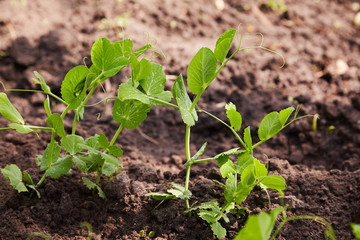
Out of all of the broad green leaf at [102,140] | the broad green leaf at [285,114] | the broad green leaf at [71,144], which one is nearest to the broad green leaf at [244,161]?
the broad green leaf at [285,114]

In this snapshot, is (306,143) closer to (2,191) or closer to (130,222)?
(130,222)

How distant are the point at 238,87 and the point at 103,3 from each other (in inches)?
56.7

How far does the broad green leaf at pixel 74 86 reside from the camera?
146 centimetres

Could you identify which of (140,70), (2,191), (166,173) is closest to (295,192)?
(166,173)

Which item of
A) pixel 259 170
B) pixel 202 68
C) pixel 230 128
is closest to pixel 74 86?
pixel 202 68

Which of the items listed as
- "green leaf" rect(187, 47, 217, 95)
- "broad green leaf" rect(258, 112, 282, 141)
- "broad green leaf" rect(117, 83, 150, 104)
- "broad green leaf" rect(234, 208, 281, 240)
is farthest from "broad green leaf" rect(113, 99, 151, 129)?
"broad green leaf" rect(234, 208, 281, 240)

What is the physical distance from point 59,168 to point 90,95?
328mm

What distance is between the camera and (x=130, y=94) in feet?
4.62

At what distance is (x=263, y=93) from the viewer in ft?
9.00

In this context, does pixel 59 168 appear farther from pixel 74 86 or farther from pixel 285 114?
pixel 285 114

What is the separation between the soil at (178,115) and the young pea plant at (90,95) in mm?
163

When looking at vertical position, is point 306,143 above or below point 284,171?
below

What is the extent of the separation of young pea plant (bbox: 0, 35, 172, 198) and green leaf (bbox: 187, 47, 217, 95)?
120 mm

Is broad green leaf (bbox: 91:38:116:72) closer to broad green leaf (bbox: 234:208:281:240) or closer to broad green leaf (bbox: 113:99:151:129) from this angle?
broad green leaf (bbox: 113:99:151:129)
